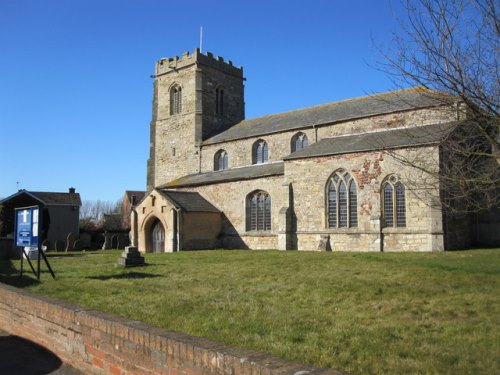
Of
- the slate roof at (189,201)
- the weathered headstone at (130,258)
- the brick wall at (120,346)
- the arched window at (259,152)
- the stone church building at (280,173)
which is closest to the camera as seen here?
the brick wall at (120,346)

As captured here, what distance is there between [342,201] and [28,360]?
19587 millimetres

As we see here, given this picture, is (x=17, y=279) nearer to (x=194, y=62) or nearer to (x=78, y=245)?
(x=78, y=245)

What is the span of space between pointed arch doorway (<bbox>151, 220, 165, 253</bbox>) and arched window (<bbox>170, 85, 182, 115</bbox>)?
13.2 m

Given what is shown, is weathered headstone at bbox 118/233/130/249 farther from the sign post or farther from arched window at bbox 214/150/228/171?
the sign post

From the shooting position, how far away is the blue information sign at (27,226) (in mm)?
11852

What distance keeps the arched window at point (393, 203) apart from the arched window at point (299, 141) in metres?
8.80

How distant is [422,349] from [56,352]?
16.5ft

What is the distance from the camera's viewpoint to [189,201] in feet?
99.7

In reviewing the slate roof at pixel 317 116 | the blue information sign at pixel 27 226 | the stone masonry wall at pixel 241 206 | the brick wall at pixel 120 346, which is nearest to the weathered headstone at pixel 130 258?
the blue information sign at pixel 27 226

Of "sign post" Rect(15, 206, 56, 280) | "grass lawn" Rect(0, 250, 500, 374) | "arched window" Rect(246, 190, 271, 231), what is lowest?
"grass lawn" Rect(0, 250, 500, 374)

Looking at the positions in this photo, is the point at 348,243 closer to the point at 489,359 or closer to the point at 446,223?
the point at 446,223

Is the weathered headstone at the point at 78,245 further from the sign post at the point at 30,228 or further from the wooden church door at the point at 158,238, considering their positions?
the sign post at the point at 30,228

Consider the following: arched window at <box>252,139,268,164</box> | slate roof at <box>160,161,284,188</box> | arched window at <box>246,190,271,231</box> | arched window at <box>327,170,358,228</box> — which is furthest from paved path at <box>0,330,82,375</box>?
arched window at <box>252,139,268,164</box>

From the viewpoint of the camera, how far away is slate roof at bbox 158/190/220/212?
29.1 meters
